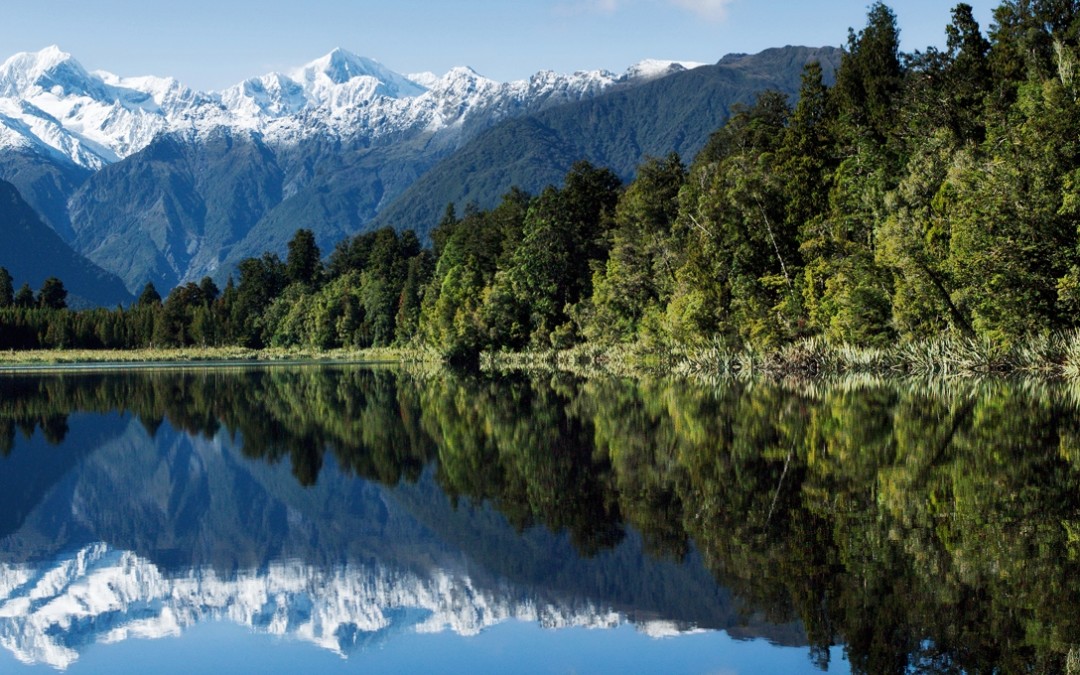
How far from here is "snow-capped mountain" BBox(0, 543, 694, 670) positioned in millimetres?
12266

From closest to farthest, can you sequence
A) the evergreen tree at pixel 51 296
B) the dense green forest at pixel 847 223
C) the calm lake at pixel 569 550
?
the calm lake at pixel 569 550 → the dense green forest at pixel 847 223 → the evergreen tree at pixel 51 296

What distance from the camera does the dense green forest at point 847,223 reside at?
47656mm

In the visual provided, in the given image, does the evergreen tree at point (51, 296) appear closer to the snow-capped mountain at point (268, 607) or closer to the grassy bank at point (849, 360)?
the grassy bank at point (849, 360)

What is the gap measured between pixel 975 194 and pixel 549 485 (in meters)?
35.1

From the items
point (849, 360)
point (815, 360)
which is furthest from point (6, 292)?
point (849, 360)

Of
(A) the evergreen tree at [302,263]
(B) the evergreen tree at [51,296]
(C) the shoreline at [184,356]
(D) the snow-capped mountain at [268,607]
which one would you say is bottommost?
(C) the shoreline at [184,356]

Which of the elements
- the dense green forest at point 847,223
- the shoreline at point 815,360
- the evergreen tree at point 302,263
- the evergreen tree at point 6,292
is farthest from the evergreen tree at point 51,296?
the shoreline at point 815,360

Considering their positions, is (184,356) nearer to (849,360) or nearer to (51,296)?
(51,296)

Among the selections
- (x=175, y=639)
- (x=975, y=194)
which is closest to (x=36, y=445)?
(x=175, y=639)

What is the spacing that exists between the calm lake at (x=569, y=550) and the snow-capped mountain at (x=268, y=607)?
0.05 m

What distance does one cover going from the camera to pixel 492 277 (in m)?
115

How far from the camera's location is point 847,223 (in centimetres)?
6253

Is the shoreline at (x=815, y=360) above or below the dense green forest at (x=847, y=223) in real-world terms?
below

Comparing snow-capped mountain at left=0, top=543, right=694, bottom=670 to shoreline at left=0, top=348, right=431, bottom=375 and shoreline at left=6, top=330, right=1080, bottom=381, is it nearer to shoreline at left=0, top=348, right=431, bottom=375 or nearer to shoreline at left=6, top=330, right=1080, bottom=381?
shoreline at left=6, top=330, right=1080, bottom=381
